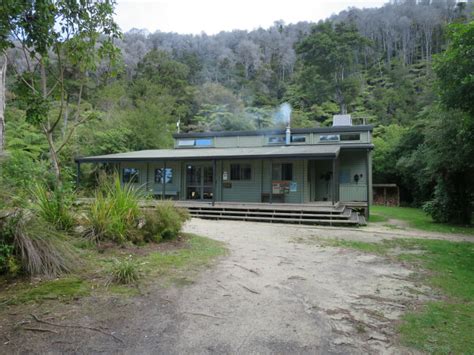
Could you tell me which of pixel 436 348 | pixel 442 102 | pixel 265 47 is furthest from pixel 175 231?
pixel 265 47

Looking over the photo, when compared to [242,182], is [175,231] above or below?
below

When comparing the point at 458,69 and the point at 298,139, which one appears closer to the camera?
the point at 458,69

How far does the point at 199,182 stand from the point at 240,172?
2128mm

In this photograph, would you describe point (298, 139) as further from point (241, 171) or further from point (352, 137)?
point (241, 171)

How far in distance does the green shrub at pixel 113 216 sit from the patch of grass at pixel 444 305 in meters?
4.64

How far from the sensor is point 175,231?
6.98 meters

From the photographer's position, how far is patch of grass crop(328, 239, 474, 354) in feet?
9.47

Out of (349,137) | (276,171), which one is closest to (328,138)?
(349,137)

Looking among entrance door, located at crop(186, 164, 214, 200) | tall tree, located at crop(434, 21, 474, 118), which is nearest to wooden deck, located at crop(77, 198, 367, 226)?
entrance door, located at crop(186, 164, 214, 200)

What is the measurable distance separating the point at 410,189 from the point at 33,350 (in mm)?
24408

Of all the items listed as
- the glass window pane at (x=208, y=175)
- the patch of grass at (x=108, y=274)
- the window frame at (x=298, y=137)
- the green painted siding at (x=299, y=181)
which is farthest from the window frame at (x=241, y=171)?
the patch of grass at (x=108, y=274)

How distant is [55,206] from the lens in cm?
551

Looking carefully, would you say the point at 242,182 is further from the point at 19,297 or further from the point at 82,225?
the point at 19,297

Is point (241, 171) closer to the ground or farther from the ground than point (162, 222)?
farther from the ground
